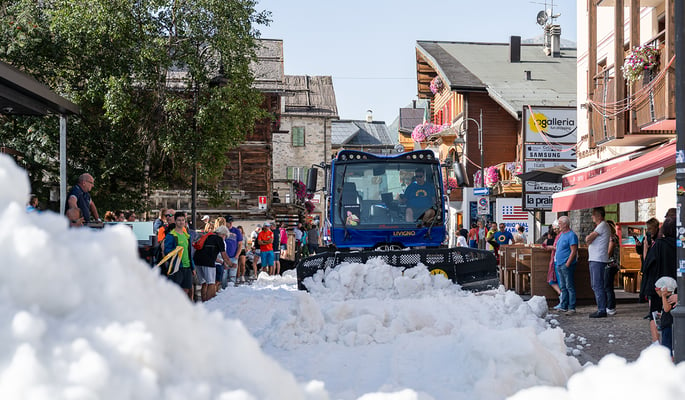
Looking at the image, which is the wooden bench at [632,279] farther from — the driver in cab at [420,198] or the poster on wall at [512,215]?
the poster on wall at [512,215]

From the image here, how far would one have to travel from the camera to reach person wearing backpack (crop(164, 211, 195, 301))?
12.5 metres

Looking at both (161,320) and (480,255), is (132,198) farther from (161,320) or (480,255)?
(161,320)

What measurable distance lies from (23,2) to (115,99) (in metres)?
4.52

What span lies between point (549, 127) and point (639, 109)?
10102 mm

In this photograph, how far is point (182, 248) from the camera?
12.6m

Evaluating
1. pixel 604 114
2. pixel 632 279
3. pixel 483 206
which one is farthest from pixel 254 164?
pixel 632 279

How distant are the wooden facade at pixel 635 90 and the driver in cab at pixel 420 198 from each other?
14.1 ft

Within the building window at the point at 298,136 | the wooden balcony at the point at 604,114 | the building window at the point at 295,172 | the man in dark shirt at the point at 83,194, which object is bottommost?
the man in dark shirt at the point at 83,194

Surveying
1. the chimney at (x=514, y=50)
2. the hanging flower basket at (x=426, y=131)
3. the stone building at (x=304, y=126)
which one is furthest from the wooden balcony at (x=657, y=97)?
the stone building at (x=304, y=126)

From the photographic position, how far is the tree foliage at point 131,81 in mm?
25391

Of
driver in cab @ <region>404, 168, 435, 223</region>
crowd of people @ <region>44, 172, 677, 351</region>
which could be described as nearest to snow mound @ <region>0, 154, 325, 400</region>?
crowd of people @ <region>44, 172, 677, 351</region>

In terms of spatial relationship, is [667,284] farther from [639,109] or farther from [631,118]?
[631,118]

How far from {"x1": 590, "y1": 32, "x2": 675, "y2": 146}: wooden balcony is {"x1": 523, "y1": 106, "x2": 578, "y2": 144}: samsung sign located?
6.12 meters

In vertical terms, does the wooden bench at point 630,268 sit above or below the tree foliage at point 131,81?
below
